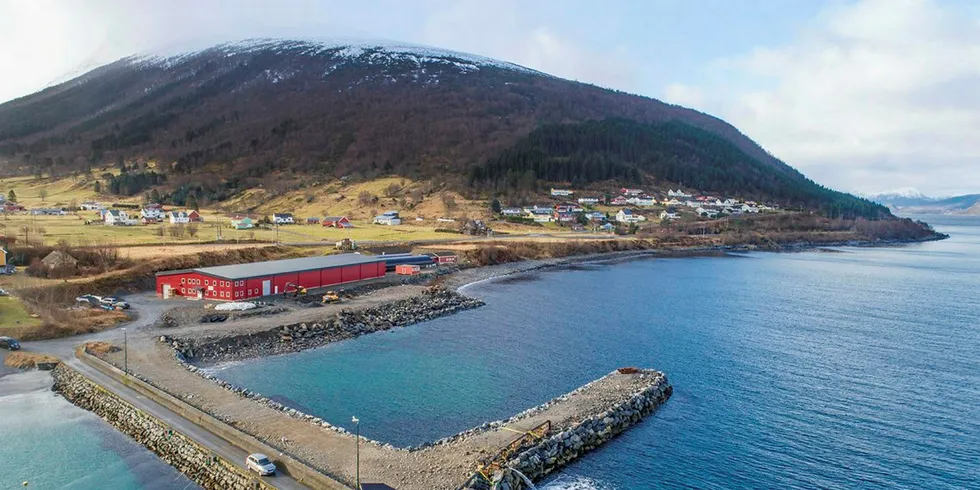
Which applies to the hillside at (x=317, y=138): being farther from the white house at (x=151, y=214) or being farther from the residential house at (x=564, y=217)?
the white house at (x=151, y=214)

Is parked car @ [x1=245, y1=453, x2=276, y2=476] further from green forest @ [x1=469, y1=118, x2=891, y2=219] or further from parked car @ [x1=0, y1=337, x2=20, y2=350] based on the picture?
green forest @ [x1=469, y1=118, x2=891, y2=219]

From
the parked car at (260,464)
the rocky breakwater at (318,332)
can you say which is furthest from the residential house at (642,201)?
the parked car at (260,464)

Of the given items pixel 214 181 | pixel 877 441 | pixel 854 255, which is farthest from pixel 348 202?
pixel 877 441

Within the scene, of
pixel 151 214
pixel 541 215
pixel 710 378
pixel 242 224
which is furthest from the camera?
pixel 541 215

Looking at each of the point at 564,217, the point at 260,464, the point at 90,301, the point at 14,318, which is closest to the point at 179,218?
the point at 90,301

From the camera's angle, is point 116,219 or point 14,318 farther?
point 116,219

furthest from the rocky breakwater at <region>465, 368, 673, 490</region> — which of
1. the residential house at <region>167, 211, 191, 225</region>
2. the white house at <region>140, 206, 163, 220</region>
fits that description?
the white house at <region>140, 206, 163, 220</region>

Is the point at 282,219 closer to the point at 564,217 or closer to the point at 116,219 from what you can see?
the point at 116,219
